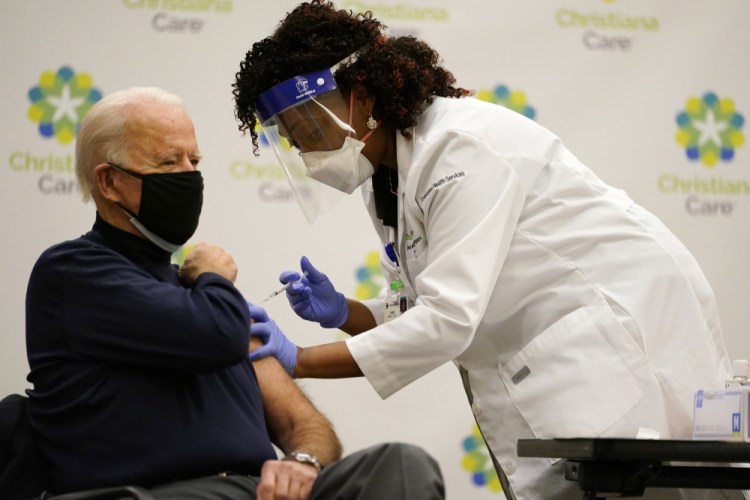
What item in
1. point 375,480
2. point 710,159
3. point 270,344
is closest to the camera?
point 375,480

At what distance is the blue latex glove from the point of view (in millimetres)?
2336

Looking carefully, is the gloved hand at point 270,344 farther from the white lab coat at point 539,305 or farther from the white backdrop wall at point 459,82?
the white backdrop wall at point 459,82

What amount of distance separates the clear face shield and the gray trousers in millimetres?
853

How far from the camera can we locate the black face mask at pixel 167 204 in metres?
1.65

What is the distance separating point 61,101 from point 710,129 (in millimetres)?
2052

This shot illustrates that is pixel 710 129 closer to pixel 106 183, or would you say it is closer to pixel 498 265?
pixel 498 265

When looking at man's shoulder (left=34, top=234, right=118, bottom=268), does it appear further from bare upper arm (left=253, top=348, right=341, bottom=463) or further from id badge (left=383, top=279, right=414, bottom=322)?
id badge (left=383, top=279, right=414, bottom=322)

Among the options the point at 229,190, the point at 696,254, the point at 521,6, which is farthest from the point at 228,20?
the point at 696,254

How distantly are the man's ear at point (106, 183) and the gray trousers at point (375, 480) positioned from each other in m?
0.50

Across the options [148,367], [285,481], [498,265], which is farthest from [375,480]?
[498,265]

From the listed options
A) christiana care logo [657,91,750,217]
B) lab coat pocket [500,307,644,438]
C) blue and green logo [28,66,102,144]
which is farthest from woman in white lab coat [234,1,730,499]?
christiana care logo [657,91,750,217]

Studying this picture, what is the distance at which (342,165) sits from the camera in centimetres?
215

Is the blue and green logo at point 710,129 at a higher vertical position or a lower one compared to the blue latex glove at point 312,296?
higher

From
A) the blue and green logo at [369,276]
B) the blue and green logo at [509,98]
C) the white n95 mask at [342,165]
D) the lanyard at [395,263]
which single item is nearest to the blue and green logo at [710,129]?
the blue and green logo at [509,98]
